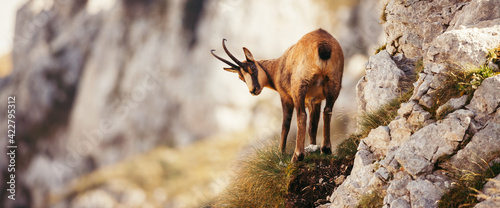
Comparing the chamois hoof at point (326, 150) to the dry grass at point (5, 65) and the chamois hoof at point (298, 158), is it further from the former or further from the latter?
the dry grass at point (5, 65)

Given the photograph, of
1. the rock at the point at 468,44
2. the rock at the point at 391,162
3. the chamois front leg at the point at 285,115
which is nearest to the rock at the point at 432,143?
the rock at the point at 391,162

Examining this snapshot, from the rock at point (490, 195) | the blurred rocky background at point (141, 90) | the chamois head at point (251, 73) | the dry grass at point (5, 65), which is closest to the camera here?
the rock at point (490, 195)

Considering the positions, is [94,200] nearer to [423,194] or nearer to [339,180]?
[339,180]

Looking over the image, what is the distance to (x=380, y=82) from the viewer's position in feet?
27.8

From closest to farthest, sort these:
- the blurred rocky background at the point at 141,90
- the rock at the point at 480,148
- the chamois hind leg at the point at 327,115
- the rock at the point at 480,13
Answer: the rock at the point at 480,148 < the rock at the point at 480,13 < the chamois hind leg at the point at 327,115 < the blurred rocky background at the point at 141,90

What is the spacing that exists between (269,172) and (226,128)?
24999 millimetres

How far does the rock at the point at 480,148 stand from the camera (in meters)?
5.75

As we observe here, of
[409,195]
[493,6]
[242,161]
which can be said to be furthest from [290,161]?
[493,6]

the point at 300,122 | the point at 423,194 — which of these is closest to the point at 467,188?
the point at 423,194

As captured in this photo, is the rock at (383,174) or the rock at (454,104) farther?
the rock at (383,174)

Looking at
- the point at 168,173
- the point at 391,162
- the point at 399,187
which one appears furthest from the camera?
the point at 168,173

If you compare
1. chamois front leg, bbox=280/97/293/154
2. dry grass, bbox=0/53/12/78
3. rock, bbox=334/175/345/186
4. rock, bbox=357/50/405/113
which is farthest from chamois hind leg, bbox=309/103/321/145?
dry grass, bbox=0/53/12/78

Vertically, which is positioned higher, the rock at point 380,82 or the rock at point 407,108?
the rock at point 380,82

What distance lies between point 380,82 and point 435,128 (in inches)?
93.7
